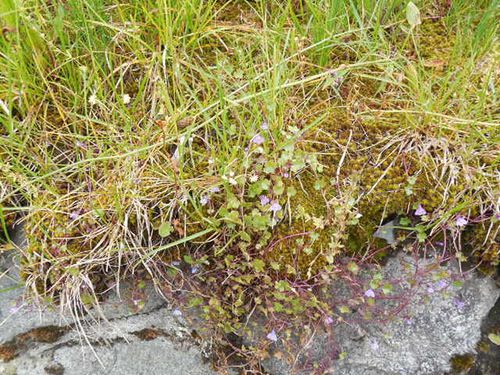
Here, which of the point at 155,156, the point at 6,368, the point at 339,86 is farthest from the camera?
the point at 339,86

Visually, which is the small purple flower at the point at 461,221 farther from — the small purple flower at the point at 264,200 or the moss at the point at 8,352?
the moss at the point at 8,352

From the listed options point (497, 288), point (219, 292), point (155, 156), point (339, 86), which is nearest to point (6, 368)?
point (219, 292)

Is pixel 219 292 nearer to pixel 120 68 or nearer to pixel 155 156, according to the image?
pixel 155 156

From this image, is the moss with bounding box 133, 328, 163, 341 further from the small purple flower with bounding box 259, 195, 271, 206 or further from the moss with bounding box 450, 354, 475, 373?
the moss with bounding box 450, 354, 475, 373

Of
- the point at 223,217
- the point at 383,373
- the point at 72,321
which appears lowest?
the point at 383,373

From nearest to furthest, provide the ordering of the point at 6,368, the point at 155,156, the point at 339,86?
the point at 6,368, the point at 155,156, the point at 339,86

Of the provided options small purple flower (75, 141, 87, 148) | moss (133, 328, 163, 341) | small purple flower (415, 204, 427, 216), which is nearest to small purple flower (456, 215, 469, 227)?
small purple flower (415, 204, 427, 216)

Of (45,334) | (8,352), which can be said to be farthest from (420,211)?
(8,352)
